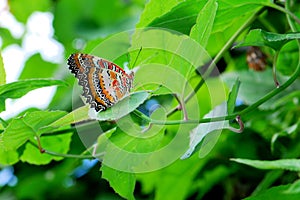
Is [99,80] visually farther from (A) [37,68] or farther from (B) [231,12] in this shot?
(A) [37,68]

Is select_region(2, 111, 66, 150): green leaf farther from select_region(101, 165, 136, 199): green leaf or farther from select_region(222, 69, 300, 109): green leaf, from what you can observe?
select_region(222, 69, 300, 109): green leaf

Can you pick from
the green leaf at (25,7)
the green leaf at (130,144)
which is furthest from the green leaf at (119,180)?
the green leaf at (25,7)

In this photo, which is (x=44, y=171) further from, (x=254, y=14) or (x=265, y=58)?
(x=254, y=14)

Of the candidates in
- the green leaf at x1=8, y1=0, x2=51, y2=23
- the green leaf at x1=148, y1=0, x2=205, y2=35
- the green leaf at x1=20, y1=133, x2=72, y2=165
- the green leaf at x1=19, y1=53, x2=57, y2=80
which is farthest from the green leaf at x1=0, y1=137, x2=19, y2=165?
the green leaf at x1=8, y1=0, x2=51, y2=23

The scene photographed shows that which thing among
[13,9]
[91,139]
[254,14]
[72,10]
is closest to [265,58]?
[254,14]

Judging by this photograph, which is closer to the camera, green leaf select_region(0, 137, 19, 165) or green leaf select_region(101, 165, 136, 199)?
green leaf select_region(101, 165, 136, 199)

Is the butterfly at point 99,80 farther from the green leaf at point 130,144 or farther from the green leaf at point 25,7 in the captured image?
the green leaf at point 25,7
